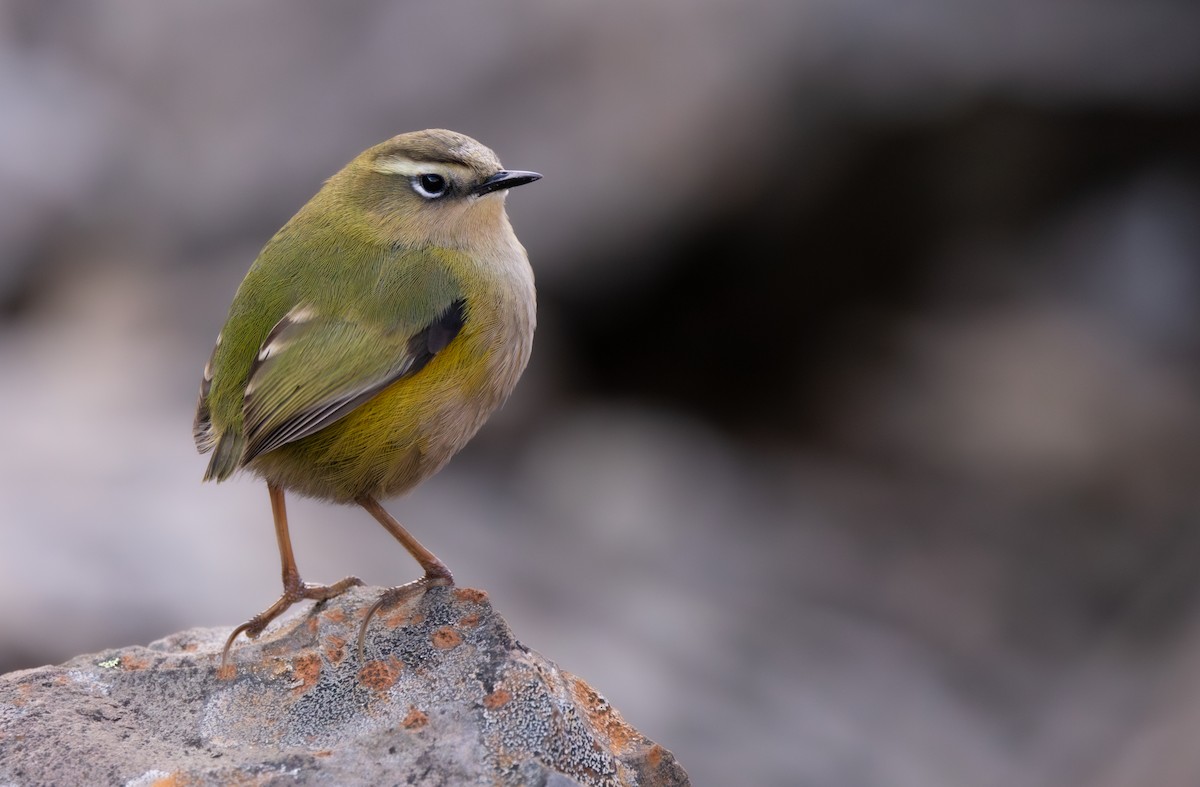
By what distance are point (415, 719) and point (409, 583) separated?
30.9 inches

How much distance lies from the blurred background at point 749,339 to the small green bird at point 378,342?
4619 millimetres

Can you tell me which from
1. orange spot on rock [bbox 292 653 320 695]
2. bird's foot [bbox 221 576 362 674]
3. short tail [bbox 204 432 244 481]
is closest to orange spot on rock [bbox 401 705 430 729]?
orange spot on rock [bbox 292 653 320 695]

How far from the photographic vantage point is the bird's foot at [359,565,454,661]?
466 cm

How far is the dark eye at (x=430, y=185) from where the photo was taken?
544cm

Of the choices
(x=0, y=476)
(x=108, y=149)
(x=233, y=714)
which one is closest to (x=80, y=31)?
(x=108, y=149)

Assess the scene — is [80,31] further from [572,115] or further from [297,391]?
[297,391]

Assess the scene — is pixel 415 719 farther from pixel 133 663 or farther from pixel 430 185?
pixel 430 185

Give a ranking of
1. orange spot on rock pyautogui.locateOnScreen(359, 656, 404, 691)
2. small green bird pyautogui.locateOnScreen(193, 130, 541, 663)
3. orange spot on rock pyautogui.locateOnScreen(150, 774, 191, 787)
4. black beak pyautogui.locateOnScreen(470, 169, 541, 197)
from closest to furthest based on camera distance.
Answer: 1. orange spot on rock pyautogui.locateOnScreen(150, 774, 191, 787)
2. orange spot on rock pyautogui.locateOnScreen(359, 656, 404, 691)
3. small green bird pyautogui.locateOnScreen(193, 130, 541, 663)
4. black beak pyautogui.locateOnScreen(470, 169, 541, 197)

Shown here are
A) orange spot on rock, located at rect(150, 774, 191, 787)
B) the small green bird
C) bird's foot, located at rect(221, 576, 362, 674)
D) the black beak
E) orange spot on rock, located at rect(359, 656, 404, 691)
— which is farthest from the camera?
the black beak

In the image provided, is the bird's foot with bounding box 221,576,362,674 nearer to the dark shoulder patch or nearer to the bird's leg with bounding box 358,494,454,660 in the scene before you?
the bird's leg with bounding box 358,494,454,660

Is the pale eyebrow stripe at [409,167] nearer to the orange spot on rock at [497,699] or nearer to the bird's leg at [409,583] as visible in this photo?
the bird's leg at [409,583]

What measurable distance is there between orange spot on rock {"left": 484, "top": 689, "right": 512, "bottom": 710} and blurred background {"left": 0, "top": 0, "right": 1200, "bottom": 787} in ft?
18.5

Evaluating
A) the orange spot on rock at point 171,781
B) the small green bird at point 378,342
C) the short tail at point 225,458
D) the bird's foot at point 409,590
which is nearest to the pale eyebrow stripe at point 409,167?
the small green bird at point 378,342

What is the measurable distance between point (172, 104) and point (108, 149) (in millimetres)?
907
